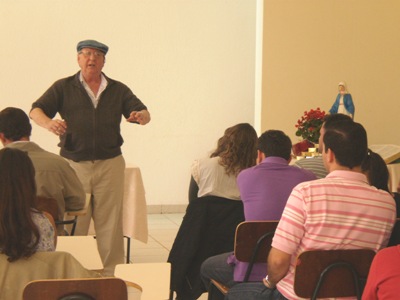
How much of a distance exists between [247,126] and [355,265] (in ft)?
5.92

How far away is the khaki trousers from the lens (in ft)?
15.9

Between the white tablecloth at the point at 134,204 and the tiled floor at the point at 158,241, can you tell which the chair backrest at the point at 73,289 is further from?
the white tablecloth at the point at 134,204

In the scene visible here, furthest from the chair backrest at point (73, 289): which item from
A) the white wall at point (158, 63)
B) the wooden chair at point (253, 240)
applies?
the white wall at point (158, 63)

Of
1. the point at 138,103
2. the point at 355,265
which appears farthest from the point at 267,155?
the point at 138,103

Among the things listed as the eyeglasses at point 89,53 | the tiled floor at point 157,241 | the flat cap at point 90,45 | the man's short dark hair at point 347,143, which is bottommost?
the tiled floor at point 157,241

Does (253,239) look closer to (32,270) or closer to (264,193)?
(264,193)

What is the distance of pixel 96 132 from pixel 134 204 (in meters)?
1.07

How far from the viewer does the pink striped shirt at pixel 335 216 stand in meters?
2.57

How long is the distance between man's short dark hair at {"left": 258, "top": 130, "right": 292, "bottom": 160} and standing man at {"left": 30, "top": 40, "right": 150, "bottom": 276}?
136cm

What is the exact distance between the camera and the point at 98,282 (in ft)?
6.74

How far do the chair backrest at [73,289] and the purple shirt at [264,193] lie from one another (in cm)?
138

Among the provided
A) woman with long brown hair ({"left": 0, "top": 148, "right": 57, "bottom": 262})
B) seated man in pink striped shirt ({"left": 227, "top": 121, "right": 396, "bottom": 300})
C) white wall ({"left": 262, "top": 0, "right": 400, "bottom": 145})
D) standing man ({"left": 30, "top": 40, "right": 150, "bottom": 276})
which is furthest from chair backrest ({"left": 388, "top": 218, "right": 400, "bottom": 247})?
white wall ({"left": 262, "top": 0, "right": 400, "bottom": 145})

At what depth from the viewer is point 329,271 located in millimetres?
2582

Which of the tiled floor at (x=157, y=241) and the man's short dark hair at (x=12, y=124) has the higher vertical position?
the man's short dark hair at (x=12, y=124)
